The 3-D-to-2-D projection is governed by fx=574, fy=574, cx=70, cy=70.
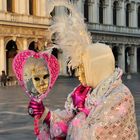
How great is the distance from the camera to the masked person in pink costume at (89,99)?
9.77ft

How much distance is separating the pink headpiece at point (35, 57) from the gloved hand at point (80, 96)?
0.17 meters

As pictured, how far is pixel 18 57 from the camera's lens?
11.5ft

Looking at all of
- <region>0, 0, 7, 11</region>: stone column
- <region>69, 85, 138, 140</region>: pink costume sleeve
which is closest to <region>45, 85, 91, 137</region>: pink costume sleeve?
<region>69, 85, 138, 140</region>: pink costume sleeve

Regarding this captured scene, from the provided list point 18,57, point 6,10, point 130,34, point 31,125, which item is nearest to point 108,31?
point 130,34

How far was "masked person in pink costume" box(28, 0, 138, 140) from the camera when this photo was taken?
2.98 metres

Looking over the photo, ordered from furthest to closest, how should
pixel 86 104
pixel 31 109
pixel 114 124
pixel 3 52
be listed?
pixel 3 52 → pixel 31 109 → pixel 86 104 → pixel 114 124

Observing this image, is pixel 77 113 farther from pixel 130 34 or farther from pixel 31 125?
pixel 130 34

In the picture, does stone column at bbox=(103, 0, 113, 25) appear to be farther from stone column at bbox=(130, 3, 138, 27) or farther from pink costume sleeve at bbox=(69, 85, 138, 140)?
pink costume sleeve at bbox=(69, 85, 138, 140)

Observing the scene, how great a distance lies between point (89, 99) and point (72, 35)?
0.44 metres

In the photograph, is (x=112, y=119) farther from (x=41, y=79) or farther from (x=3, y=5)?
(x=3, y=5)

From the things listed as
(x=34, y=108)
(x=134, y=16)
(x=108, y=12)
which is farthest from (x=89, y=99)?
(x=134, y=16)

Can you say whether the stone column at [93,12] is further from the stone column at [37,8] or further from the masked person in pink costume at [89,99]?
the masked person in pink costume at [89,99]

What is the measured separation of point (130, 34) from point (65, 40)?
48.1 m

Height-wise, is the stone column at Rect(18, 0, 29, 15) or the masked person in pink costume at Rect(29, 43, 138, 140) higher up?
the stone column at Rect(18, 0, 29, 15)
